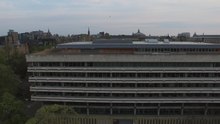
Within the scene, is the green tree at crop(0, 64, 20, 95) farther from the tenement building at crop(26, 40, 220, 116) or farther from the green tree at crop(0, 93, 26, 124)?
the green tree at crop(0, 93, 26, 124)

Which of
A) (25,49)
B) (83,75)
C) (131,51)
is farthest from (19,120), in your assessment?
(25,49)

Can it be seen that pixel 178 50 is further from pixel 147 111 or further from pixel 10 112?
pixel 10 112

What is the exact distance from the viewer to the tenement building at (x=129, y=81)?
76750 mm

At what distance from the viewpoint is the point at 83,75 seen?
7794cm

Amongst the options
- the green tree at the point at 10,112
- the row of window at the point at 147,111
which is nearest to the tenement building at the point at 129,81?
the row of window at the point at 147,111

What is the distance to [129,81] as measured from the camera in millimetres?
77188

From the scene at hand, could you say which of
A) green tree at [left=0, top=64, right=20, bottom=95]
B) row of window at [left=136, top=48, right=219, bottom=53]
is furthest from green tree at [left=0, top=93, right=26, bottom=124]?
row of window at [left=136, top=48, right=219, bottom=53]

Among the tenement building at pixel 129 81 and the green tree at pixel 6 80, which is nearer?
the tenement building at pixel 129 81

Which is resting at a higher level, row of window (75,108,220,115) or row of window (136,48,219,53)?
row of window (136,48,219,53)

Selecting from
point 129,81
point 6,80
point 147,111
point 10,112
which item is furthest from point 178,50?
point 10,112

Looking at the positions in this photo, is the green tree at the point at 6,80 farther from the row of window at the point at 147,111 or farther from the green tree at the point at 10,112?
the green tree at the point at 10,112

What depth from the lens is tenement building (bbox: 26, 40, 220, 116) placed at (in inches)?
3022

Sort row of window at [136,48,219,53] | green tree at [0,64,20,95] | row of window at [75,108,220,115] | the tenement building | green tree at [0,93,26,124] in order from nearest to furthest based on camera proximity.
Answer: green tree at [0,93,26,124] → the tenement building → green tree at [0,64,20,95] → row of window at [75,108,220,115] → row of window at [136,48,219,53]

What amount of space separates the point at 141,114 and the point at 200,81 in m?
14.7
